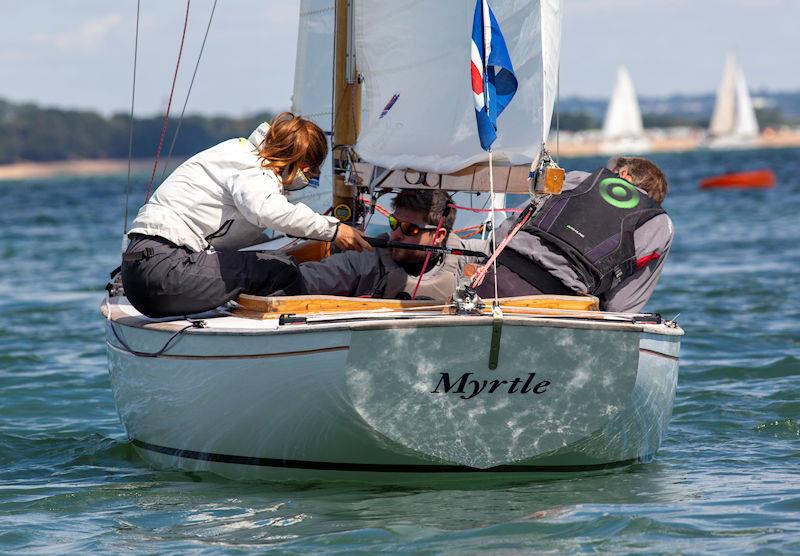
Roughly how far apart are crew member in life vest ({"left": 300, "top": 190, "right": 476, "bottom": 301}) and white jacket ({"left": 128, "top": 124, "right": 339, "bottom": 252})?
0.26m

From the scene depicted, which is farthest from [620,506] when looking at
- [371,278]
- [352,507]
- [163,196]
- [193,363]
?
[163,196]

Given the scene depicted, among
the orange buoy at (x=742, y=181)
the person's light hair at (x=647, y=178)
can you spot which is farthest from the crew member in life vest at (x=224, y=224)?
the orange buoy at (x=742, y=181)

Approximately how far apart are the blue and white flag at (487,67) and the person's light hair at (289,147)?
736mm

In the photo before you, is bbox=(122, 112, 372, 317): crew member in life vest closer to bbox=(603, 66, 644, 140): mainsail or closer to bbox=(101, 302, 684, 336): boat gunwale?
bbox=(101, 302, 684, 336): boat gunwale

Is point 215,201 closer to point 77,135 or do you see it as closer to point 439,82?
point 439,82

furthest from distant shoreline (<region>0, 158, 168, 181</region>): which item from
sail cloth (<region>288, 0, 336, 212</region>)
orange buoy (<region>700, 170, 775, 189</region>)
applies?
sail cloth (<region>288, 0, 336, 212</region>)

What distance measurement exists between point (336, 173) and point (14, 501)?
227cm

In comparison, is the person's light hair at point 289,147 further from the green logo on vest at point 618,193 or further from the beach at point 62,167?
the beach at point 62,167

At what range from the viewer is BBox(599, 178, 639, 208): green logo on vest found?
566 centimetres

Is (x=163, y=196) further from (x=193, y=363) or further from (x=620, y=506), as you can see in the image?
(x=620, y=506)

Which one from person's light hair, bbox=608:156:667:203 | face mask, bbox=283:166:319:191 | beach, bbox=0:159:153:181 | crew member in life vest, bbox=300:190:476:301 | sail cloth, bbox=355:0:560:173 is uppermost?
sail cloth, bbox=355:0:560:173

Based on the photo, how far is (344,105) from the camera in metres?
6.56

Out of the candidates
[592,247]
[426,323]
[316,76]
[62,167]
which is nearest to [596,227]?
[592,247]

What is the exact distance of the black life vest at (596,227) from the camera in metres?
5.48
